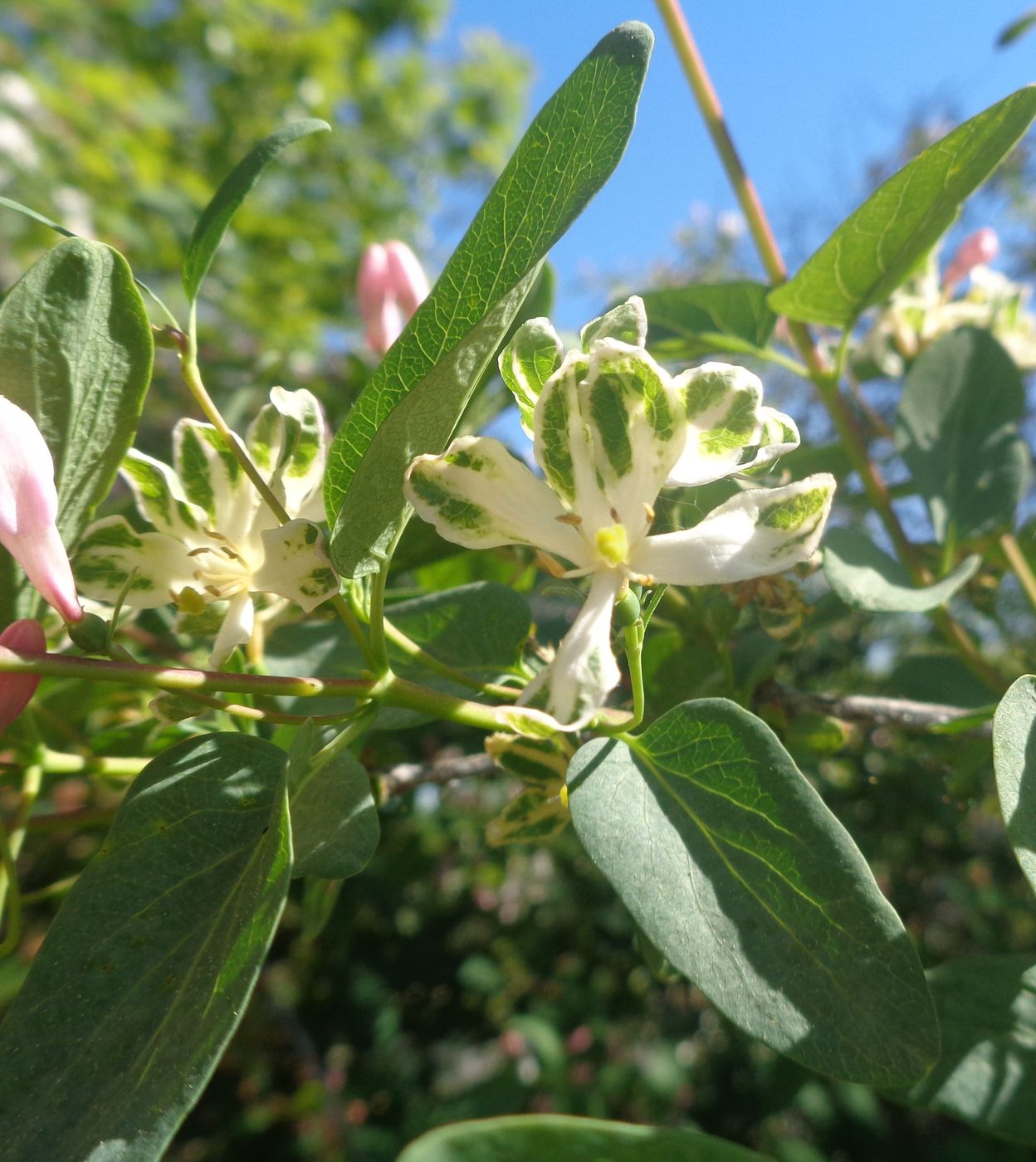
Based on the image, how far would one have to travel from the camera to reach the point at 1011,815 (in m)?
0.43

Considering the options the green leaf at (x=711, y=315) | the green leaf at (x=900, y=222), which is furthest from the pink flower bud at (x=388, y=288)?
the green leaf at (x=900, y=222)

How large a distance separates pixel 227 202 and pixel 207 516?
0.21 metres

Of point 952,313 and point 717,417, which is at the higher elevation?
point 952,313

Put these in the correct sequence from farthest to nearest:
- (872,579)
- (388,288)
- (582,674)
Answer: (388,288) → (872,579) → (582,674)

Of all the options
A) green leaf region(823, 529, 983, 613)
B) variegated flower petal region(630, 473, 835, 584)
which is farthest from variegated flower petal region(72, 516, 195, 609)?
green leaf region(823, 529, 983, 613)

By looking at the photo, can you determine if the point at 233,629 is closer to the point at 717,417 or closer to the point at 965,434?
the point at 717,417

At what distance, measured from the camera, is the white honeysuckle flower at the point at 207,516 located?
22.5 inches

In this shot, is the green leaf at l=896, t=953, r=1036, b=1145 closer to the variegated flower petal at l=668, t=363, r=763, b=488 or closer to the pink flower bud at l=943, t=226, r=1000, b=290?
the variegated flower petal at l=668, t=363, r=763, b=488

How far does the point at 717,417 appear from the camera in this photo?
0.45 meters

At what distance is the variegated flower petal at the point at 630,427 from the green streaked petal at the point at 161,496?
0.30 meters

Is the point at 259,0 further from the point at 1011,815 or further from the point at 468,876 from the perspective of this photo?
the point at 1011,815

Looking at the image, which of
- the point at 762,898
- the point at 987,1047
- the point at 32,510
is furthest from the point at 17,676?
the point at 987,1047

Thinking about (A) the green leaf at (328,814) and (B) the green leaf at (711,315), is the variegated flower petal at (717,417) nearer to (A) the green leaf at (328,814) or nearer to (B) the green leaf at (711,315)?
(A) the green leaf at (328,814)

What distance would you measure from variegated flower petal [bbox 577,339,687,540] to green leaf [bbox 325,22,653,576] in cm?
6
